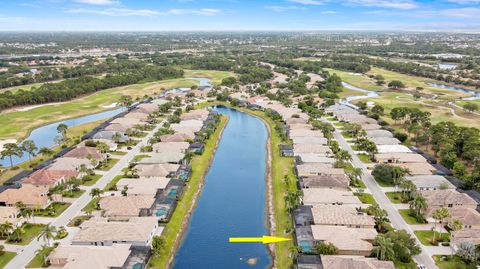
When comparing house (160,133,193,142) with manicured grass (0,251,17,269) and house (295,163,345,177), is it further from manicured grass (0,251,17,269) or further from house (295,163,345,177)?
manicured grass (0,251,17,269)

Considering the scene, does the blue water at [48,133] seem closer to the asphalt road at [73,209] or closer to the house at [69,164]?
the house at [69,164]

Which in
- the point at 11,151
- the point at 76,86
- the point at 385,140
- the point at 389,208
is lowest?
the point at 389,208

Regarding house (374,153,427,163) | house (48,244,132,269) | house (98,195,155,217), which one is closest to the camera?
house (48,244,132,269)

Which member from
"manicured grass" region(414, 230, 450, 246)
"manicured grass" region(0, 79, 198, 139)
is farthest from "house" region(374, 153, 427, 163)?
"manicured grass" region(0, 79, 198, 139)

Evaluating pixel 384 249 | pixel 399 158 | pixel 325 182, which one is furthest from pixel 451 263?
pixel 399 158

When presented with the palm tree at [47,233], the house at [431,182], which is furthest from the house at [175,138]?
the house at [431,182]

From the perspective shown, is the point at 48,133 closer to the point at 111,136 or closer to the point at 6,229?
the point at 111,136
